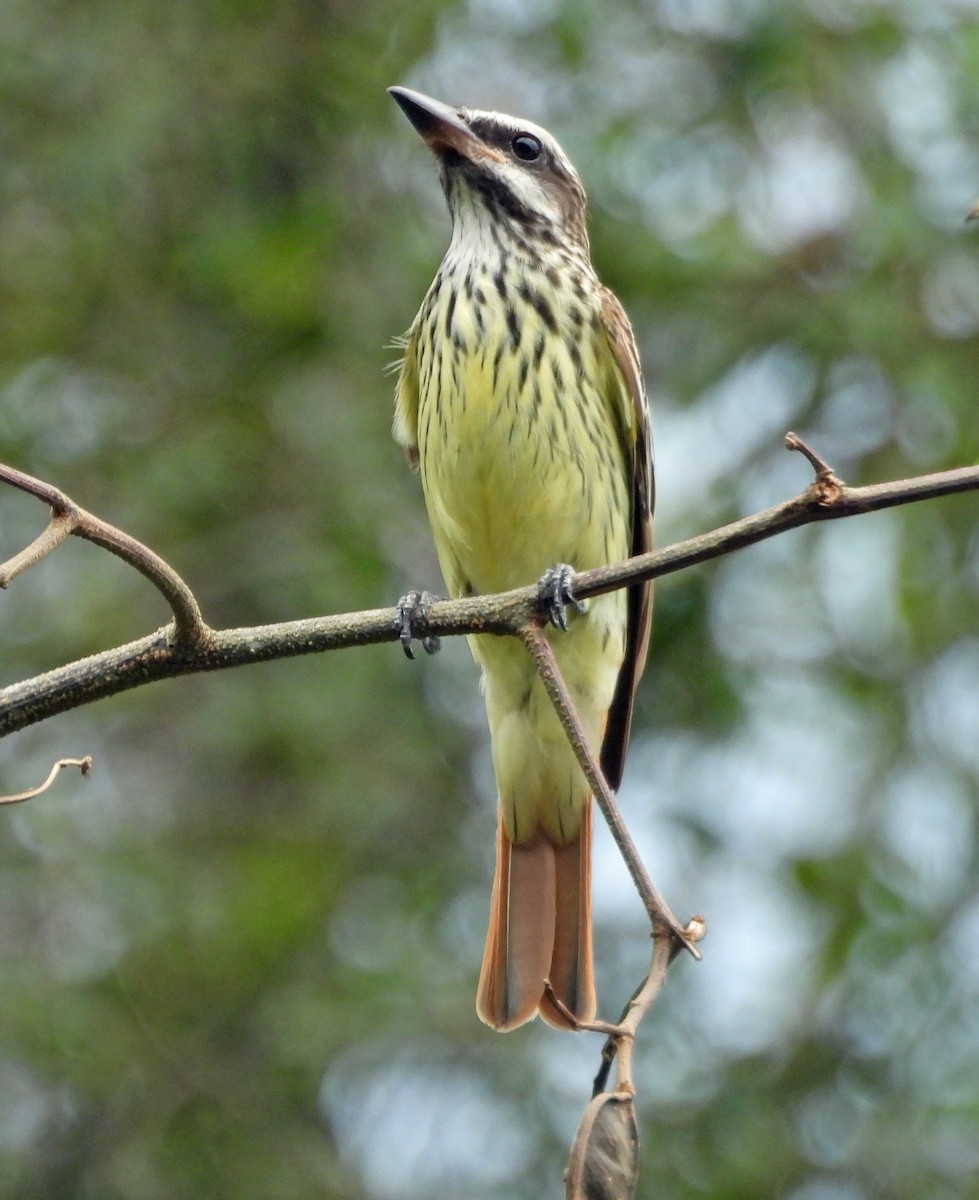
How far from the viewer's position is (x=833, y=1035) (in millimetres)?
5121

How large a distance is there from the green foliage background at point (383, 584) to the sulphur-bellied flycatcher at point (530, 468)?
1.03 metres

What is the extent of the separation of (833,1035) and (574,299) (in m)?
2.43

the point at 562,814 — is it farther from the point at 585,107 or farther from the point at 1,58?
the point at 1,58

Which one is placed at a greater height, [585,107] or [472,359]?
[585,107]

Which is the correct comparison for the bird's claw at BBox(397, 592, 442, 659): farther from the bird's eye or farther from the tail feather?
the bird's eye

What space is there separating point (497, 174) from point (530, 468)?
779 millimetres

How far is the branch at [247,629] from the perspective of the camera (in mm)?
1933

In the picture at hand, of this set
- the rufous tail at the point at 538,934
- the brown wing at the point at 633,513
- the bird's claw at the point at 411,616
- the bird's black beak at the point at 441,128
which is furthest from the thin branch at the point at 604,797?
the bird's black beak at the point at 441,128

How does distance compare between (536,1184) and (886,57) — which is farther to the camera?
(886,57)

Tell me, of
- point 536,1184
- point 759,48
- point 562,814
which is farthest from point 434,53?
point 536,1184

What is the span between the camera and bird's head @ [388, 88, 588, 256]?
395 centimetres

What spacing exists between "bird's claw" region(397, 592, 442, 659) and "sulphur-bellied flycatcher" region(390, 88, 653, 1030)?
1.08 ft

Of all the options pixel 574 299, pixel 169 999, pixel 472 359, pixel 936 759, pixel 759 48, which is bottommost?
pixel 169 999

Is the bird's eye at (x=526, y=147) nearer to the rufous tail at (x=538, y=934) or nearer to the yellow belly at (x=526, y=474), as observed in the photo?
the yellow belly at (x=526, y=474)
